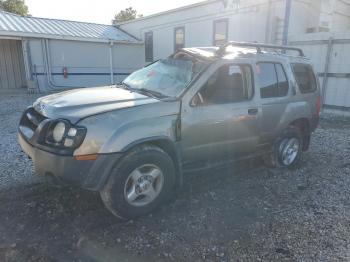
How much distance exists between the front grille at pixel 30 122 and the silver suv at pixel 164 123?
2cm

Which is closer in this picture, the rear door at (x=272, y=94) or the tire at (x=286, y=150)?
the rear door at (x=272, y=94)

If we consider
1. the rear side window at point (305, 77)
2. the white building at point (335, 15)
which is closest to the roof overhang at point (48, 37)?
the white building at point (335, 15)

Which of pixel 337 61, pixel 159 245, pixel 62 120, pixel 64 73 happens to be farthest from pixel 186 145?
pixel 64 73

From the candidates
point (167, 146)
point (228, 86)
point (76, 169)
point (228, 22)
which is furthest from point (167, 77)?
point (228, 22)

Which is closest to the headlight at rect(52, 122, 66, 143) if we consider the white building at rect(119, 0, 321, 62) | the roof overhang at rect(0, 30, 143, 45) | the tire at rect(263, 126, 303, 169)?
the tire at rect(263, 126, 303, 169)

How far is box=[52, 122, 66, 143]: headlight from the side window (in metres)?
1.63

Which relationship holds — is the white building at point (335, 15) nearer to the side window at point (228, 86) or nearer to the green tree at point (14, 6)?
the side window at point (228, 86)

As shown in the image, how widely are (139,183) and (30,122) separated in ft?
4.96

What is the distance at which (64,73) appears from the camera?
15477 mm

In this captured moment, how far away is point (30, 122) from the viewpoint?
11.1 ft

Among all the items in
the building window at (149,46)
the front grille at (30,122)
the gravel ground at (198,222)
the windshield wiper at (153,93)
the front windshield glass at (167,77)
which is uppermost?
the building window at (149,46)

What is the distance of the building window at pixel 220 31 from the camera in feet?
39.6

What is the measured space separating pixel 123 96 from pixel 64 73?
1349 cm

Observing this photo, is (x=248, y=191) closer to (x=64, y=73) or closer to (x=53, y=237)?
(x=53, y=237)
